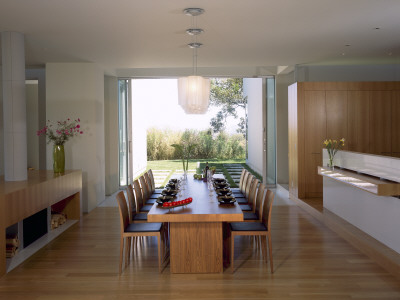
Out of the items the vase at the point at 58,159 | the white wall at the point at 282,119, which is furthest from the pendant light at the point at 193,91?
the white wall at the point at 282,119

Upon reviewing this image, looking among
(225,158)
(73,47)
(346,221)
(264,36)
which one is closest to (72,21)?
(73,47)

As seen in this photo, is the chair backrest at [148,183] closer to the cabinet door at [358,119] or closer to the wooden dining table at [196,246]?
the wooden dining table at [196,246]

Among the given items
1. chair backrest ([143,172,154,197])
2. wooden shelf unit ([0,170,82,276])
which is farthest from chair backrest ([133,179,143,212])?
wooden shelf unit ([0,170,82,276])

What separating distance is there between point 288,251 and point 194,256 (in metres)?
1.26

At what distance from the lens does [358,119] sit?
7.27 meters

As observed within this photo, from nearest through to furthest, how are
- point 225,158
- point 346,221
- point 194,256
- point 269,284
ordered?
point 269,284, point 194,256, point 346,221, point 225,158

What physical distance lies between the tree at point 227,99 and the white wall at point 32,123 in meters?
7.60

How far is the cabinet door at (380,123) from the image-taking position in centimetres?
724

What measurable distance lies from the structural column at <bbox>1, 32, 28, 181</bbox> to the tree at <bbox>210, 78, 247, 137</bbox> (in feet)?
34.3

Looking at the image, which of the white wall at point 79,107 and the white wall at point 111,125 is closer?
the white wall at point 79,107

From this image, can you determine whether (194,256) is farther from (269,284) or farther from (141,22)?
(141,22)

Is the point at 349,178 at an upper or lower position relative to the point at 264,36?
lower

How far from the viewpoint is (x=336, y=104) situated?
7.30 metres

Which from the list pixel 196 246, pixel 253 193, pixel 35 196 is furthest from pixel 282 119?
pixel 35 196
